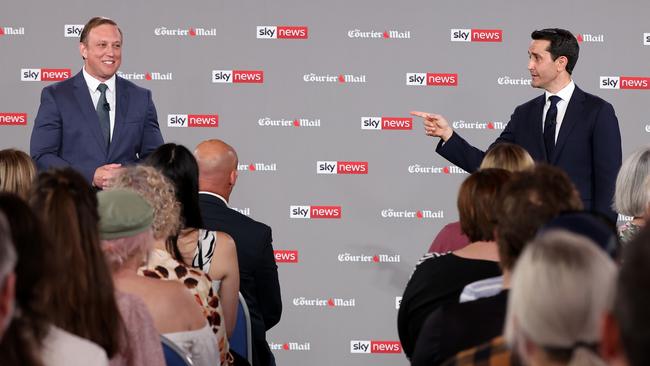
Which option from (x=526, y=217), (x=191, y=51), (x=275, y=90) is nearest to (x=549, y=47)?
(x=275, y=90)

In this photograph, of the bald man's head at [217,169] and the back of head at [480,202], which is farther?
the bald man's head at [217,169]

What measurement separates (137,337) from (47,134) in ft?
9.90

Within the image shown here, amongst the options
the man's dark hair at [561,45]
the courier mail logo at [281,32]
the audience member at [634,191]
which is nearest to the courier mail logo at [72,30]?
the courier mail logo at [281,32]

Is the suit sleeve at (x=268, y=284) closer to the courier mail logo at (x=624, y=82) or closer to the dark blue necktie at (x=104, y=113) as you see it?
the dark blue necktie at (x=104, y=113)

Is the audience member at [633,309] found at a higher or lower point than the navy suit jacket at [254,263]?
higher

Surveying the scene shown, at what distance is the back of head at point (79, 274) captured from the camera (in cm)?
217

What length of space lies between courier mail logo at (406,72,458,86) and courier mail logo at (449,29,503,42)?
266mm

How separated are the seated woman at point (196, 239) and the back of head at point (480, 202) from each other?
3.45 ft

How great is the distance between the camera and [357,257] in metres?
6.97

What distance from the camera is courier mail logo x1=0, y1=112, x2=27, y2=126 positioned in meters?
6.96

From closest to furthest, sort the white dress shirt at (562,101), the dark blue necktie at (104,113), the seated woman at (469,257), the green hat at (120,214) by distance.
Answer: the green hat at (120,214) < the seated woman at (469,257) < the dark blue necktie at (104,113) < the white dress shirt at (562,101)

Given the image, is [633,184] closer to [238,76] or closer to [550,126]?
[550,126]

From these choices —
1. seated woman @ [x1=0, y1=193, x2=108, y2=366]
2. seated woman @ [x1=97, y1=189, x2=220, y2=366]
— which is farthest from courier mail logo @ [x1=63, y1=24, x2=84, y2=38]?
seated woman @ [x1=0, y1=193, x2=108, y2=366]

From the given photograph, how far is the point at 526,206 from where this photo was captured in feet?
7.66
